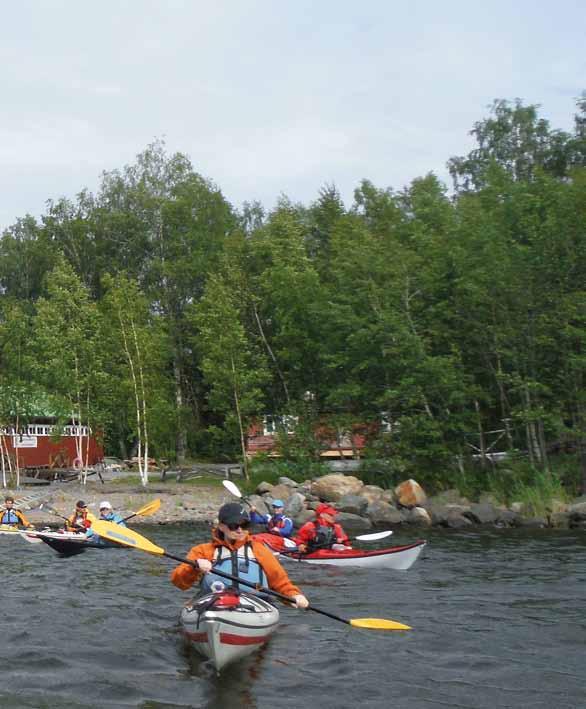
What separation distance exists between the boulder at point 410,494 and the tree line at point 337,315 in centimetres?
167

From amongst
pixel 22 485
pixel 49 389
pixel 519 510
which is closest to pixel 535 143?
pixel 519 510

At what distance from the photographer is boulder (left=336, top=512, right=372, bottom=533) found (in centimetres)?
2189

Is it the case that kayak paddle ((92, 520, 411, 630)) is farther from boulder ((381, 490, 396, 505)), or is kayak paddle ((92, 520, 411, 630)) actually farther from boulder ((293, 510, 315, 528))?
boulder ((381, 490, 396, 505))

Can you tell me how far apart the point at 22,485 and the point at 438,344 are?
52.9ft

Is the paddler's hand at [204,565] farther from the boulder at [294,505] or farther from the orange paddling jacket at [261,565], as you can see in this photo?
the boulder at [294,505]

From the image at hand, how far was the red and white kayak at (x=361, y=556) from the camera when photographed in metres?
13.9

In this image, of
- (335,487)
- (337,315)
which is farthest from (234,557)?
(337,315)

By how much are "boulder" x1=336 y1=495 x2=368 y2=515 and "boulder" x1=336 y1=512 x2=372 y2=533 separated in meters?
0.20

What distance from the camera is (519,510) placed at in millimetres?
22375

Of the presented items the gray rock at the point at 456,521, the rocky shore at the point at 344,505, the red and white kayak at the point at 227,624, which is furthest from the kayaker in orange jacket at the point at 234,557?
the gray rock at the point at 456,521

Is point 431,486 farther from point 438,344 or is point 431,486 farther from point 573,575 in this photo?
point 573,575

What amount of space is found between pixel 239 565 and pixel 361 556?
5902 mm

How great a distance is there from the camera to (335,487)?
2478 centimetres

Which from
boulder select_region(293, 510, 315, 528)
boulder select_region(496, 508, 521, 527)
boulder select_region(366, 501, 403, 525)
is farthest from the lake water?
boulder select_region(366, 501, 403, 525)
